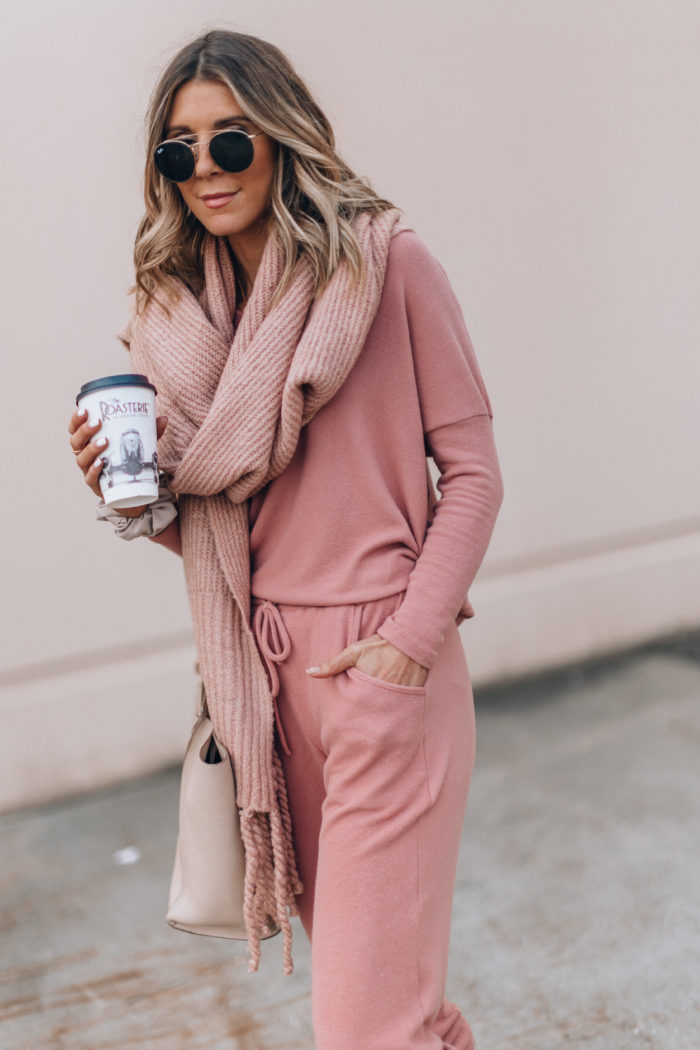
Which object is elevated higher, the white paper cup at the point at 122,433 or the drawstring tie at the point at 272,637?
the white paper cup at the point at 122,433

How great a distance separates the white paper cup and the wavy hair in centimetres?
31

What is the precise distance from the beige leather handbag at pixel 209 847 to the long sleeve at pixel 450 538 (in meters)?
0.41

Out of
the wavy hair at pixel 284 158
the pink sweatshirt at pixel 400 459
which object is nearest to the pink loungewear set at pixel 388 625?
the pink sweatshirt at pixel 400 459

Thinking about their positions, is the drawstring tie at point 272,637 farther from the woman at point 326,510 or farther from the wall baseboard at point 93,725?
the wall baseboard at point 93,725

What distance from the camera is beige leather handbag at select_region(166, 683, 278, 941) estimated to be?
1.70 metres

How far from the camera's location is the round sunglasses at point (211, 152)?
156cm

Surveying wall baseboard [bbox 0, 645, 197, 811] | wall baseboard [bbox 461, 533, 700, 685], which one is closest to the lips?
wall baseboard [bbox 0, 645, 197, 811]

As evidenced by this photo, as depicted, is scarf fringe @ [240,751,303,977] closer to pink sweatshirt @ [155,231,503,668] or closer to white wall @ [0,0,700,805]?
pink sweatshirt @ [155,231,503,668]

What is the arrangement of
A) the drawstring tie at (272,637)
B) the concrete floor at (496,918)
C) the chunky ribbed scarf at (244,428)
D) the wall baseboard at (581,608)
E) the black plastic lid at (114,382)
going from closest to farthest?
the black plastic lid at (114,382), the chunky ribbed scarf at (244,428), the drawstring tie at (272,637), the concrete floor at (496,918), the wall baseboard at (581,608)

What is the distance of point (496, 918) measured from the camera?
106 inches

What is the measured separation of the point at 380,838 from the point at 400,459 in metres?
0.57

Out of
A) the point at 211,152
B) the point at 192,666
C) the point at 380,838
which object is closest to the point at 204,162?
the point at 211,152

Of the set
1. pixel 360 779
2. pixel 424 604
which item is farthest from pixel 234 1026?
pixel 424 604

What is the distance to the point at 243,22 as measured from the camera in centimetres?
347
